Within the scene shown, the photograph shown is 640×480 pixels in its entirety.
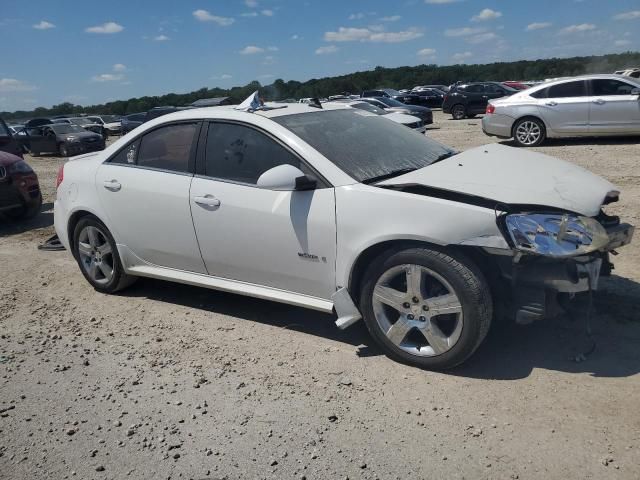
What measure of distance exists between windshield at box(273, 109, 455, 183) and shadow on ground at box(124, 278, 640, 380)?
1197 mm

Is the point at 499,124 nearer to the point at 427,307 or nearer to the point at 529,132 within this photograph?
the point at 529,132

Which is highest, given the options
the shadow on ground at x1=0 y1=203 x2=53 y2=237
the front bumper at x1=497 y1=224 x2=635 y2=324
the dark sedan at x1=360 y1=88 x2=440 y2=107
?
the dark sedan at x1=360 y1=88 x2=440 y2=107

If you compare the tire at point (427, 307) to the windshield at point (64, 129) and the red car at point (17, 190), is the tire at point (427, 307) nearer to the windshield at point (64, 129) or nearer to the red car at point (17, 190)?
the red car at point (17, 190)

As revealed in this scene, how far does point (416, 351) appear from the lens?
139 inches

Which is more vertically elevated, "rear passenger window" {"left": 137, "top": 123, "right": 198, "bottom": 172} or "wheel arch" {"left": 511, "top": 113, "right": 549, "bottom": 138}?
"rear passenger window" {"left": 137, "top": 123, "right": 198, "bottom": 172}

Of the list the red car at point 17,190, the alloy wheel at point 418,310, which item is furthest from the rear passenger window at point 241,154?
the red car at point 17,190

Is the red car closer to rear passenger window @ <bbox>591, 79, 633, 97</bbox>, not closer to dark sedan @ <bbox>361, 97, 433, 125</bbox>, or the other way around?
rear passenger window @ <bbox>591, 79, 633, 97</bbox>

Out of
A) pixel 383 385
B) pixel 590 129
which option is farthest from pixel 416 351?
pixel 590 129

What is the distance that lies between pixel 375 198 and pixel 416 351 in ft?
3.18

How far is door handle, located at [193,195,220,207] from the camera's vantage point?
412cm

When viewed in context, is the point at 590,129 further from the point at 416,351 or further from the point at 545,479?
the point at 545,479

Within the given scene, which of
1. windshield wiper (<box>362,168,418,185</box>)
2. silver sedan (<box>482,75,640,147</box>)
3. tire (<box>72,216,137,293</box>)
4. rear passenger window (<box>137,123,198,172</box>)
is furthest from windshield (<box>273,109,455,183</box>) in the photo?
silver sedan (<box>482,75,640,147</box>)

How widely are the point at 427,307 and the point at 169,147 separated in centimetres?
245

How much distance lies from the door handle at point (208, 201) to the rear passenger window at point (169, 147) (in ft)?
1.06
